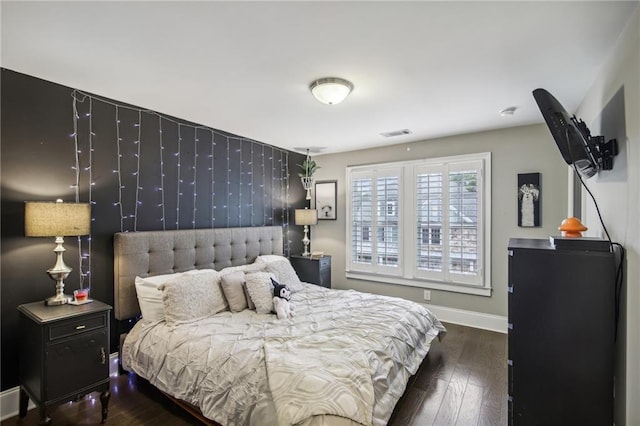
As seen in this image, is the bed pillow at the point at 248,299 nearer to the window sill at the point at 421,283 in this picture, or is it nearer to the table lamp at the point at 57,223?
the table lamp at the point at 57,223

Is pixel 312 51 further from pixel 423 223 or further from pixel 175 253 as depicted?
pixel 423 223

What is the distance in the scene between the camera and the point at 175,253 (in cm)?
310

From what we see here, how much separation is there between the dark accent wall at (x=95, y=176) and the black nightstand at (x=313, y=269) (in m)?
1.22

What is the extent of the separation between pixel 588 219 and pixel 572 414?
5.32 feet

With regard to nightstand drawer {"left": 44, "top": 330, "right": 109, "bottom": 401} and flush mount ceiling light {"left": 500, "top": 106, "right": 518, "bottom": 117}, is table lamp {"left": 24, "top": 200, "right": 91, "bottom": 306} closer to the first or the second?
nightstand drawer {"left": 44, "top": 330, "right": 109, "bottom": 401}

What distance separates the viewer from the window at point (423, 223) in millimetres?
3920

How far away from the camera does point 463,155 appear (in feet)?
13.1

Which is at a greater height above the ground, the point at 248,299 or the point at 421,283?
the point at 248,299

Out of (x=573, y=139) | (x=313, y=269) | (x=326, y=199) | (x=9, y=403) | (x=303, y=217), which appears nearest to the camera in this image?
(x=573, y=139)

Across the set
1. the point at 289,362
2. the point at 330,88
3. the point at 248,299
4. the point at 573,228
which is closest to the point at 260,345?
the point at 289,362

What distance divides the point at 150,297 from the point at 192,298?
1.16 feet

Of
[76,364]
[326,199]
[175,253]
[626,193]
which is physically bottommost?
[76,364]

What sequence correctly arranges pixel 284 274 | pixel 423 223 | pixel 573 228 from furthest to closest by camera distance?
pixel 423 223, pixel 284 274, pixel 573 228

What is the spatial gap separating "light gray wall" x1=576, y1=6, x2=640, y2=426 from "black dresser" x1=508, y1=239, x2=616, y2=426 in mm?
81
